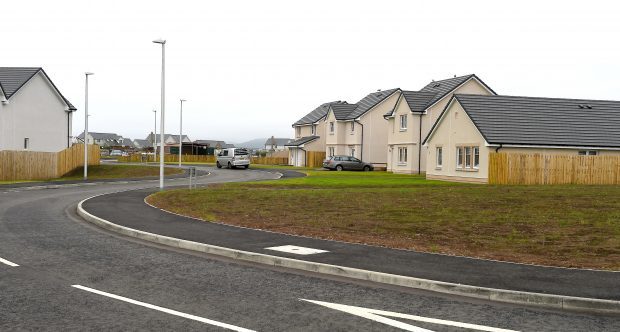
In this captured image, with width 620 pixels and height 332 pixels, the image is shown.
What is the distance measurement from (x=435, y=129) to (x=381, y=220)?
2589cm

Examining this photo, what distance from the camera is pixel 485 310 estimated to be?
7426 mm

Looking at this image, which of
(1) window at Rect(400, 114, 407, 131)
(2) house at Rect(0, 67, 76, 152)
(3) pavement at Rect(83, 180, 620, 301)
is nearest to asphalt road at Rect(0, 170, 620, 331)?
(3) pavement at Rect(83, 180, 620, 301)

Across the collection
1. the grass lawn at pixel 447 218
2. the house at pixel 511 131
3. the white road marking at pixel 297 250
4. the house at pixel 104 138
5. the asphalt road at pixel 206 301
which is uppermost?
the house at pixel 104 138

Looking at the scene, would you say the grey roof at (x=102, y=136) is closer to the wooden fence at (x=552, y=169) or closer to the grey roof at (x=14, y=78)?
the grey roof at (x=14, y=78)

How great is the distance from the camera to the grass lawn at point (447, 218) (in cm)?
1202

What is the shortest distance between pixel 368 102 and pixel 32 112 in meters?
33.6

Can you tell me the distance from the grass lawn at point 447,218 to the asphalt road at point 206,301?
3.51 meters

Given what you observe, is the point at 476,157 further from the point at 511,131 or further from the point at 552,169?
the point at 552,169

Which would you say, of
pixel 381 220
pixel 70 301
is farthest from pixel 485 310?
pixel 381 220

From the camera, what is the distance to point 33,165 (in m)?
39.5

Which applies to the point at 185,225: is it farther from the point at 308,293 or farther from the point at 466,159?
the point at 466,159

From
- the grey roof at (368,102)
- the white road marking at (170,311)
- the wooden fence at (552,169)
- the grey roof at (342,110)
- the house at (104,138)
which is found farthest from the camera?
the house at (104,138)

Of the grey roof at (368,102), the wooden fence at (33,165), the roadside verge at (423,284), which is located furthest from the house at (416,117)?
the roadside verge at (423,284)

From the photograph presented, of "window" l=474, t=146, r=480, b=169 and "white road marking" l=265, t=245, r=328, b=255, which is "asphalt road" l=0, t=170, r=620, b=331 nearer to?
"white road marking" l=265, t=245, r=328, b=255
